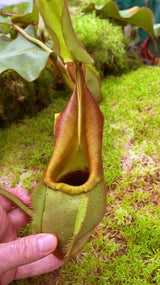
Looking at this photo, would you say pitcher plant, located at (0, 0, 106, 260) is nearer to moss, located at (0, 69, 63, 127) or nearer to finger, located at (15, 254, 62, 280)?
finger, located at (15, 254, 62, 280)

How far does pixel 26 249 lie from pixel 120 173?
0.66 m

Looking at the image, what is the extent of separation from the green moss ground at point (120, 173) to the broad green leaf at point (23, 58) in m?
0.43

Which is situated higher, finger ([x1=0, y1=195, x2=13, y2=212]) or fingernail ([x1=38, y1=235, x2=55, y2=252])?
fingernail ([x1=38, y1=235, x2=55, y2=252])

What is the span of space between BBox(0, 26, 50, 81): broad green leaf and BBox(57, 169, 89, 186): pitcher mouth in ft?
1.91

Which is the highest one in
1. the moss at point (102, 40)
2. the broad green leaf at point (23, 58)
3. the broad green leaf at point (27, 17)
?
the broad green leaf at point (27, 17)

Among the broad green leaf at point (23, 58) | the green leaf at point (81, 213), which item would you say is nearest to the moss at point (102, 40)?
the broad green leaf at point (23, 58)

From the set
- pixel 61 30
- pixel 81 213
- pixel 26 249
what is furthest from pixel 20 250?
pixel 61 30

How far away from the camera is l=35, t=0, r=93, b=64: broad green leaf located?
61cm

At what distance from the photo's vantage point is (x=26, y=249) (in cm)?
67

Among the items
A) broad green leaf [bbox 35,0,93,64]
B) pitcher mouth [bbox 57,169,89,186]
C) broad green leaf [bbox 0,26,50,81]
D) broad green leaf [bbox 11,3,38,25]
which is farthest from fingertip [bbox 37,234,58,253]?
broad green leaf [bbox 11,3,38,25]

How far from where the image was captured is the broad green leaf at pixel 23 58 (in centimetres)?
117

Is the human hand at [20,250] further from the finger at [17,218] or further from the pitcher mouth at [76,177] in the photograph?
the pitcher mouth at [76,177]

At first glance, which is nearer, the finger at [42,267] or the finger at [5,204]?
the finger at [42,267]

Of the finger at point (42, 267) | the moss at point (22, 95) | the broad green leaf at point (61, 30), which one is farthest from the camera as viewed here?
the moss at point (22, 95)
